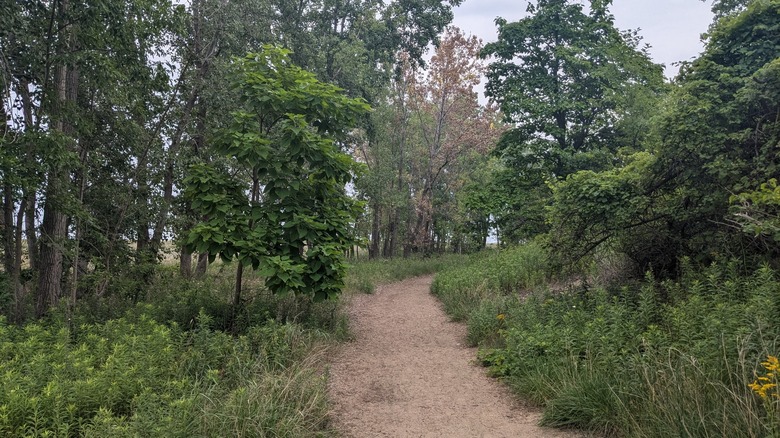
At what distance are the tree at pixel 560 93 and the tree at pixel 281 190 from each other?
34.5 feet

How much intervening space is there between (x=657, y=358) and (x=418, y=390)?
9.14ft

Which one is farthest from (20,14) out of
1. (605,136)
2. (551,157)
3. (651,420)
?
(605,136)

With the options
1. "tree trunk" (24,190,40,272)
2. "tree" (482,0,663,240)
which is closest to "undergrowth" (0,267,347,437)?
"tree trunk" (24,190,40,272)

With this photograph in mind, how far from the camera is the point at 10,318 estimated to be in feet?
22.9

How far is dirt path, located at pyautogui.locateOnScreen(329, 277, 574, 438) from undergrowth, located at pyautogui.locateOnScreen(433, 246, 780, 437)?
0.35m

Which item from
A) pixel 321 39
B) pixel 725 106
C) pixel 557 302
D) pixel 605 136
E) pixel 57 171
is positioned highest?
pixel 321 39

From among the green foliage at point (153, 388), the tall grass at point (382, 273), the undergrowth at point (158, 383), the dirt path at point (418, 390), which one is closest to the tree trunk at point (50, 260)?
the undergrowth at point (158, 383)

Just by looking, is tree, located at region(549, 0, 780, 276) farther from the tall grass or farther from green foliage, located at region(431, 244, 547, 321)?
the tall grass

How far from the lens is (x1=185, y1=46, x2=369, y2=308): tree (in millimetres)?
6586

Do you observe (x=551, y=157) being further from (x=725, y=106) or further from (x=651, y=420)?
(x=651, y=420)

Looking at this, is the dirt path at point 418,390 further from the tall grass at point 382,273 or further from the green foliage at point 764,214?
the tall grass at point 382,273

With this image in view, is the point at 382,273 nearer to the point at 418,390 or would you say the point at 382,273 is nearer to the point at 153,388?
the point at 418,390

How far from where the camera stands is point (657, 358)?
434cm

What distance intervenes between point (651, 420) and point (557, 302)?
12.2 ft
